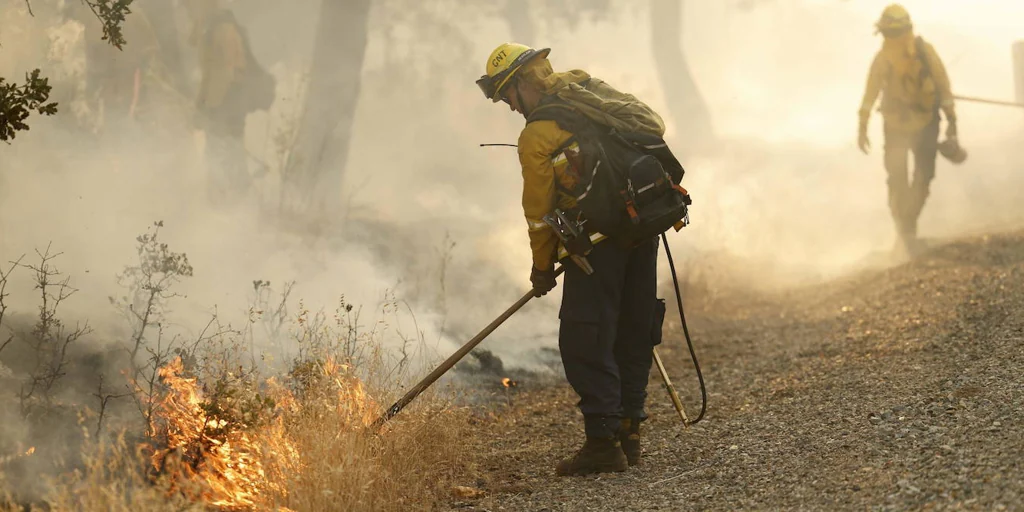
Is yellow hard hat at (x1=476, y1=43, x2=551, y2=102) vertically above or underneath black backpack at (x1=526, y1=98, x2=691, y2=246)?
above

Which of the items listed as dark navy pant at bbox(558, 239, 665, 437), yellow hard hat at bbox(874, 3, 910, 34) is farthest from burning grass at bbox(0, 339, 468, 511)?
yellow hard hat at bbox(874, 3, 910, 34)

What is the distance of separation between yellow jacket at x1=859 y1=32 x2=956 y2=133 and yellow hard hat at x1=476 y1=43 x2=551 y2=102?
6150 millimetres

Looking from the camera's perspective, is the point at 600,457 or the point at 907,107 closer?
the point at 600,457

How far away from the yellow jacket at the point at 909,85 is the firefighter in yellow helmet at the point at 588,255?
19.5 feet

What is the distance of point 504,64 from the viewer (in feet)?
14.4

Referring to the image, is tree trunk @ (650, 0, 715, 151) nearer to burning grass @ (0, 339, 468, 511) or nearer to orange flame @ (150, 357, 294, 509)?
burning grass @ (0, 339, 468, 511)

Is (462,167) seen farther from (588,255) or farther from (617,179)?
(617,179)

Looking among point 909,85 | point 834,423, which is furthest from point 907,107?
point 834,423

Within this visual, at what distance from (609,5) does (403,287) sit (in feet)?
20.4

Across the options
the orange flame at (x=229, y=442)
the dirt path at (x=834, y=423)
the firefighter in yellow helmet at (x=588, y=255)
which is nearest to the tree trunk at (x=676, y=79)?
the dirt path at (x=834, y=423)

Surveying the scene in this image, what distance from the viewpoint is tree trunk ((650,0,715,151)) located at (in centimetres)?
1370

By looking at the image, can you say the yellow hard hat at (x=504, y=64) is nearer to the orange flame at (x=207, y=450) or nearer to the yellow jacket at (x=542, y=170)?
the yellow jacket at (x=542, y=170)

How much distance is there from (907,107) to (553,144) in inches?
254

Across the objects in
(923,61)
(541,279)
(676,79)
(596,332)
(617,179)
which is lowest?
(596,332)
